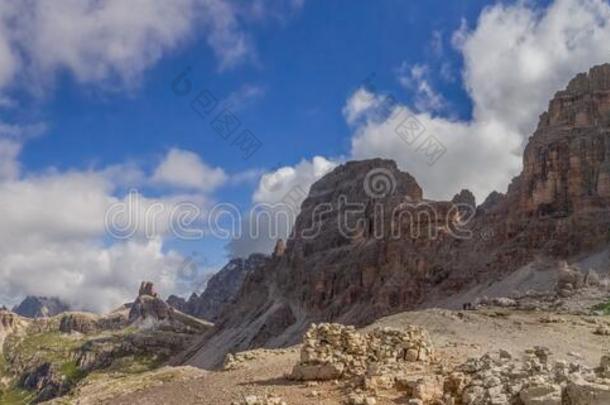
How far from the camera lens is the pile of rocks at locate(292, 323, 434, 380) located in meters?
20.7

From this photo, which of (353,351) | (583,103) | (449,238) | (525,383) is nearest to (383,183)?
(449,238)

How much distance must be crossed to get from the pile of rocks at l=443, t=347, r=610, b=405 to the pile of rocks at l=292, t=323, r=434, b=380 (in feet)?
10.5

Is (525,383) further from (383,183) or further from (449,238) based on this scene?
(383,183)

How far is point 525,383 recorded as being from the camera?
1436 cm

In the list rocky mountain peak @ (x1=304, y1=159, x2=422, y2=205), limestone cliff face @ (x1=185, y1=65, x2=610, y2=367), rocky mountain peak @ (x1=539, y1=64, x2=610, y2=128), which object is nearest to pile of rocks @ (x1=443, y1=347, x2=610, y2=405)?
limestone cliff face @ (x1=185, y1=65, x2=610, y2=367)

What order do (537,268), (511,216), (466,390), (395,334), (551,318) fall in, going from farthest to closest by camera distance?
(511,216)
(537,268)
(551,318)
(395,334)
(466,390)

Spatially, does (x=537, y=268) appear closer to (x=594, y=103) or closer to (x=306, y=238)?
(x=594, y=103)

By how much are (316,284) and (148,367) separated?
58496mm

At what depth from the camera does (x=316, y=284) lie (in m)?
157

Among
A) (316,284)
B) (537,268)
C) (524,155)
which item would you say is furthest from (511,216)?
(316,284)

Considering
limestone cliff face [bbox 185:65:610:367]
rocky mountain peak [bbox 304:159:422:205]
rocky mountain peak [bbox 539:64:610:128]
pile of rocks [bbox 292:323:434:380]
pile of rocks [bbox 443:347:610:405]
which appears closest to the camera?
pile of rocks [bbox 443:347:610:405]

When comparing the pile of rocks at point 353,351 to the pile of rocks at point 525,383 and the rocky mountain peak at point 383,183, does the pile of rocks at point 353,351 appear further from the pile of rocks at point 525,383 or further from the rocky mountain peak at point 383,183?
the rocky mountain peak at point 383,183

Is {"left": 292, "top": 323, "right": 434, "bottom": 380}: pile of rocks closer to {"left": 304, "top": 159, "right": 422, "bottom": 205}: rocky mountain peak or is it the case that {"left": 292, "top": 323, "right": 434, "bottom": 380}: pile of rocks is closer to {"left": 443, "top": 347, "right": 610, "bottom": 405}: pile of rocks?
{"left": 443, "top": 347, "right": 610, "bottom": 405}: pile of rocks

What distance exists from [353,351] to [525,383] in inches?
310
